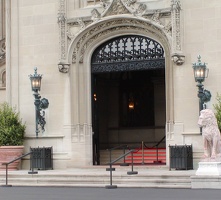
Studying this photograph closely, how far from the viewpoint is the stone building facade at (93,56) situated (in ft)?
83.6

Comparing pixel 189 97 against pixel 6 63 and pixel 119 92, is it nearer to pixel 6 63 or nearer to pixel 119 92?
pixel 6 63

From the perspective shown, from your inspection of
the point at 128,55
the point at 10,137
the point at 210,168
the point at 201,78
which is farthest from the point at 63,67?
the point at 210,168

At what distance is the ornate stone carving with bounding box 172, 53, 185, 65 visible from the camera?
25406mm

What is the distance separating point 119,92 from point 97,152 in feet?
26.1

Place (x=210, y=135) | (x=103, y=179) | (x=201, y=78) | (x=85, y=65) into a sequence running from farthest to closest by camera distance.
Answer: (x=85, y=65) → (x=201, y=78) → (x=103, y=179) → (x=210, y=135)

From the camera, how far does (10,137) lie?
2731 cm

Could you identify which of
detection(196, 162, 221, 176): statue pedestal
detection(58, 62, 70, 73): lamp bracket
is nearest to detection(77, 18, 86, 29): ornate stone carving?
detection(58, 62, 70, 73): lamp bracket

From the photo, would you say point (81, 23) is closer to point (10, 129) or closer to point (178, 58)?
point (178, 58)

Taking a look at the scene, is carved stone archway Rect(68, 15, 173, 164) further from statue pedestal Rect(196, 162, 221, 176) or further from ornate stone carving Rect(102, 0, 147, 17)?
statue pedestal Rect(196, 162, 221, 176)

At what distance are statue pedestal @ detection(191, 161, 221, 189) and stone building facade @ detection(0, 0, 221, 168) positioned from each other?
4184 mm

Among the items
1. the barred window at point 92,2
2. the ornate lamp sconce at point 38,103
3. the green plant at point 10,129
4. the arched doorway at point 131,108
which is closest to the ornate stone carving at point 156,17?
the barred window at point 92,2

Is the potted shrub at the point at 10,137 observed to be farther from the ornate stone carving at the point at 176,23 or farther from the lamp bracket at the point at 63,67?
the ornate stone carving at the point at 176,23

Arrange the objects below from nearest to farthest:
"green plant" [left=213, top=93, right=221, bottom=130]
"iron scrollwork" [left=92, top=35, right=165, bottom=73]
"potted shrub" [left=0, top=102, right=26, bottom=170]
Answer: "green plant" [left=213, top=93, right=221, bottom=130] → "potted shrub" [left=0, top=102, right=26, bottom=170] → "iron scrollwork" [left=92, top=35, right=165, bottom=73]

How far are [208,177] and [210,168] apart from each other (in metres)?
0.47
